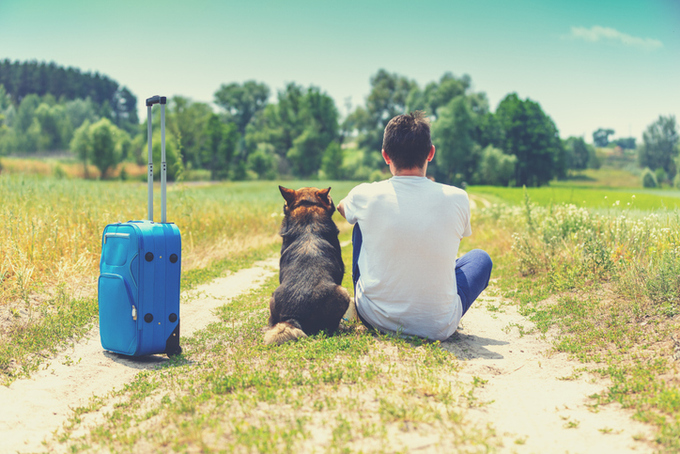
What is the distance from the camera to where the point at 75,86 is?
A: 10756 centimetres

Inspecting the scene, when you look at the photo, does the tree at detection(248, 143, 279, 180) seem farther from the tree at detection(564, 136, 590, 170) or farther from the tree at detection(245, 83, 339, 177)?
the tree at detection(564, 136, 590, 170)

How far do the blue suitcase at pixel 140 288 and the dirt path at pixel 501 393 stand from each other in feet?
0.72

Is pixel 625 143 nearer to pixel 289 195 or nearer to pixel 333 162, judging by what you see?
pixel 333 162

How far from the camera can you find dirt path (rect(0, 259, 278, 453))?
284 cm

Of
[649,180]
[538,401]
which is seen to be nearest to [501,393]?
[538,401]

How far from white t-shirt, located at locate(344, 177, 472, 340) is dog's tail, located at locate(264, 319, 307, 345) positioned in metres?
0.70

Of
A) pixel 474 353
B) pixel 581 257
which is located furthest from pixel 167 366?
pixel 581 257

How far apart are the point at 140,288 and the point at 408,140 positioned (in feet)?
8.77

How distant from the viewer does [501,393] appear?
3.03 m

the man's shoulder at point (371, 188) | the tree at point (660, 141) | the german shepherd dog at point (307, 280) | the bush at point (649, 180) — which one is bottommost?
the german shepherd dog at point (307, 280)

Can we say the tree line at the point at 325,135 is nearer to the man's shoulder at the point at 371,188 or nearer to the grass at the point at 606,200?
the grass at the point at 606,200

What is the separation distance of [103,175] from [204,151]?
59.2 ft

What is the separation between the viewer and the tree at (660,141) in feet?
214

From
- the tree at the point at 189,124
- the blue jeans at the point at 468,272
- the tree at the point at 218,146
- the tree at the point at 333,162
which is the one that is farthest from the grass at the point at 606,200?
the tree at the point at 189,124
